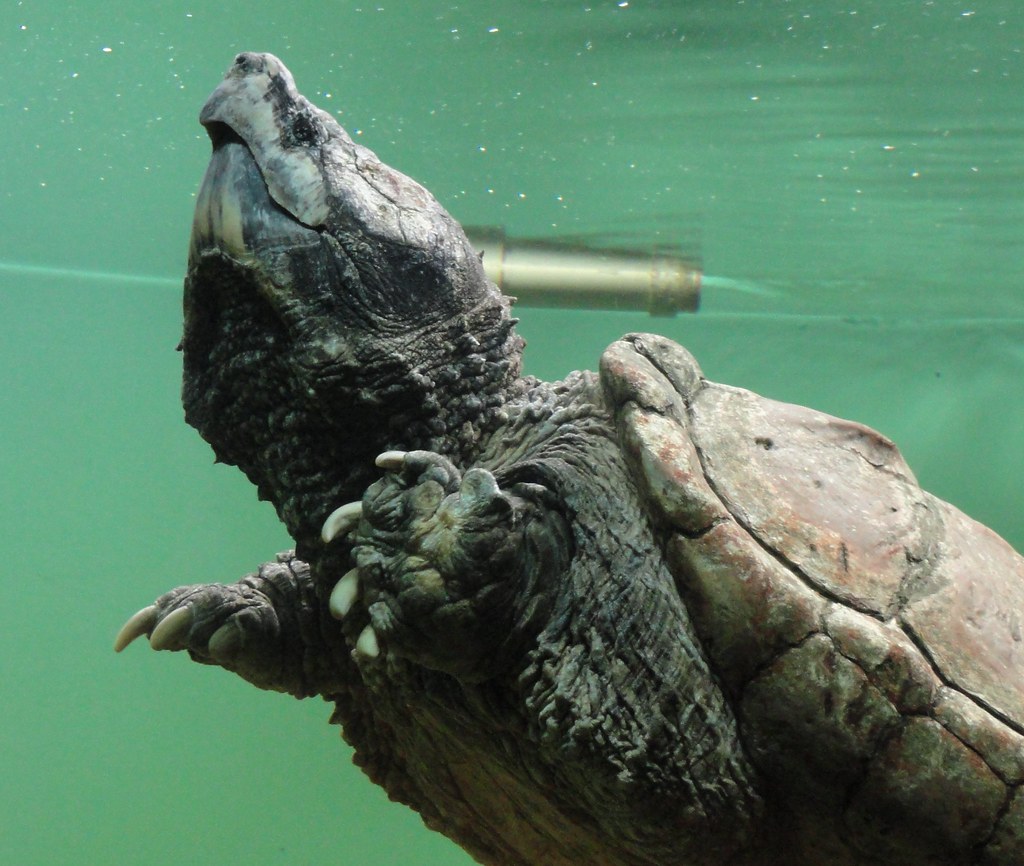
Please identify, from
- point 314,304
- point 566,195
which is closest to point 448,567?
point 314,304

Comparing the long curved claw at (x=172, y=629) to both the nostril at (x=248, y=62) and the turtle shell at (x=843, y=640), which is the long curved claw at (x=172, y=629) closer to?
the turtle shell at (x=843, y=640)

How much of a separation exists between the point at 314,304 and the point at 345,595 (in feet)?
2.28

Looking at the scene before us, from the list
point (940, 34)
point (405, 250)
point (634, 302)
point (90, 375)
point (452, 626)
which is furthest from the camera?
point (90, 375)

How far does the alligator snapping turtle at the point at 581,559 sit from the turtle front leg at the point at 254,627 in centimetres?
2

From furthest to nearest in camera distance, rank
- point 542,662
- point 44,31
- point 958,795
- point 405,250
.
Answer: point 44,31 < point 405,250 < point 542,662 < point 958,795

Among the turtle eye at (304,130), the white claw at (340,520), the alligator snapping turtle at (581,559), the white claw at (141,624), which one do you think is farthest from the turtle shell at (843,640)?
the white claw at (141,624)

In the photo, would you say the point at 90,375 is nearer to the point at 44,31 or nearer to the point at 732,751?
the point at 44,31

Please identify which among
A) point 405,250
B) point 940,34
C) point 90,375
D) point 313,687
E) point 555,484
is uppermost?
point 90,375

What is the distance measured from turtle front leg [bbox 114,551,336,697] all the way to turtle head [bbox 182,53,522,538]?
41 cm

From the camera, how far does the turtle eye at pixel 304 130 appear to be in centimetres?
212

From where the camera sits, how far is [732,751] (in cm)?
173

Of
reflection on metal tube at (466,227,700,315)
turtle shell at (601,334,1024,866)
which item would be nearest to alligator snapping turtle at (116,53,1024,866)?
turtle shell at (601,334,1024,866)

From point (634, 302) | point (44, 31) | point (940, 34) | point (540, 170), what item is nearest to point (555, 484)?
point (940, 34)

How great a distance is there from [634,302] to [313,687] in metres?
8.41
